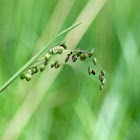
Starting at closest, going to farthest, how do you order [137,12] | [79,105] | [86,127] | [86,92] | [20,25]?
[86,127], [79,105], [86,92], [20,25], [137,12]

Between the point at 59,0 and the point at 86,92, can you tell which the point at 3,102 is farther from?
the point at 59,0

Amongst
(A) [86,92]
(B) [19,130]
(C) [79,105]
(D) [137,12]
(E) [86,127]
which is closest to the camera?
(B) [19,130]

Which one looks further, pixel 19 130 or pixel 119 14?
pixel 119 14

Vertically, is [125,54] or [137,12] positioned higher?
[137,12]

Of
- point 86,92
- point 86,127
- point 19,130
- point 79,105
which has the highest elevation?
point 86,92

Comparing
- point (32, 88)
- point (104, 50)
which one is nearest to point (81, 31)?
point (104, 50)

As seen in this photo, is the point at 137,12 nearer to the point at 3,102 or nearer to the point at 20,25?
the point at 20,25
